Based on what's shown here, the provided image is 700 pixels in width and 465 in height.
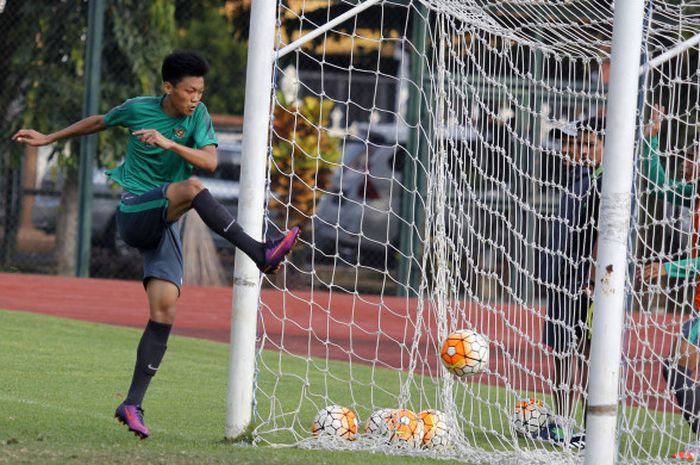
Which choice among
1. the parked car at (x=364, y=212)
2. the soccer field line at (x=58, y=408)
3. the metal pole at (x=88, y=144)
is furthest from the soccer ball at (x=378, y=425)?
the parked car at (x=364, y=212)

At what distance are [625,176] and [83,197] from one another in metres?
13.2

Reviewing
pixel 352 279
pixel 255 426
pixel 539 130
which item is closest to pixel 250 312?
pixel 255 426

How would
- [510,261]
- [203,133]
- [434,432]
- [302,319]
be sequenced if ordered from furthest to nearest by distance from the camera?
[302,319] → [510,261] → [434,432] → [203,133]

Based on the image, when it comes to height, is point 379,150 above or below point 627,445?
above

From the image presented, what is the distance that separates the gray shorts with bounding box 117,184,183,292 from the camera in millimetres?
6531

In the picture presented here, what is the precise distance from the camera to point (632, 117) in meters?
5.55

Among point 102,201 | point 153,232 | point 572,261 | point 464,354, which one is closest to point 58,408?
point 153,232

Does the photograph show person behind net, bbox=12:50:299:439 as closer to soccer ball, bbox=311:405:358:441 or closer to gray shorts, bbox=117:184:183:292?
gray shorts, bbox=117:184:183:292

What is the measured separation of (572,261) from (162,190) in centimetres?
274

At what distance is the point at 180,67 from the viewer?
21.7ft

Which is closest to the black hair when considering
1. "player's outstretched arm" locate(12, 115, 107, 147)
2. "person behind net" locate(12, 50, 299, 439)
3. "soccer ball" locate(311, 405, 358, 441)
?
"person behind net" locate(12, 50, 299, 439)

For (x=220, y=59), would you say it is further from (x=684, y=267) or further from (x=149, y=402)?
(x=684, y=267)

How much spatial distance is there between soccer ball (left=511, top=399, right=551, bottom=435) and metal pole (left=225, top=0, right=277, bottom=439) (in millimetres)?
2019

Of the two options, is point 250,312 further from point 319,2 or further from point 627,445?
point 319,2
